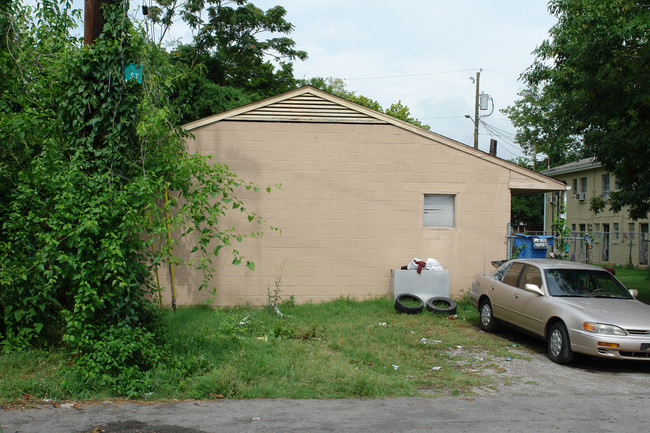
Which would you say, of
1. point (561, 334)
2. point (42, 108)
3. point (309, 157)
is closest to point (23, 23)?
point (42, 108)

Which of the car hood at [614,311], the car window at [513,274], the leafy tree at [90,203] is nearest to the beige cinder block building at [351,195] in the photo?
the car window at [513,274]

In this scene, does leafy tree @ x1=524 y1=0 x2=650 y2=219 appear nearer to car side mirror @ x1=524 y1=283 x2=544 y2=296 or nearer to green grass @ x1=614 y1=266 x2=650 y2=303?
green grass @ x1=614 y1=266 x2=650 y2=303

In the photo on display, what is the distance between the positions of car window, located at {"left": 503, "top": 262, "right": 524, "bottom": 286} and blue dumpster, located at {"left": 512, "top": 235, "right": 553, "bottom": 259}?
9.65 ft

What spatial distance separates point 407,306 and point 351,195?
2954 millimetres

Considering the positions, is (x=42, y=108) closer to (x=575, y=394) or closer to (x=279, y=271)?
(x=279, y=271)

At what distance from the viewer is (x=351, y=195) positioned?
1318 centimetres

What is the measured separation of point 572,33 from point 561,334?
8739mm

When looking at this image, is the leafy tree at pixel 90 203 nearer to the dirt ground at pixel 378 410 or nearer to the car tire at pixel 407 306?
the dirt ground at pixel 378 410

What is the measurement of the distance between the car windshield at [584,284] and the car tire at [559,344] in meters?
0.72

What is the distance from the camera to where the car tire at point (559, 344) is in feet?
26.6

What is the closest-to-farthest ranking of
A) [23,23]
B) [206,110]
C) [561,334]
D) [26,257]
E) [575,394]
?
[575,394], [26,257], [561,334], [23,23], [206,110]

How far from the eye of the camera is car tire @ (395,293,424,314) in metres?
11.9

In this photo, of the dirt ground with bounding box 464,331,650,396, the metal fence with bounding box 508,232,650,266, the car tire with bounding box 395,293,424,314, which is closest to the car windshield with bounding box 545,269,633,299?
the dirt ground with bounding box 464,331,650,396

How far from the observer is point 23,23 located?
30.1 ft
